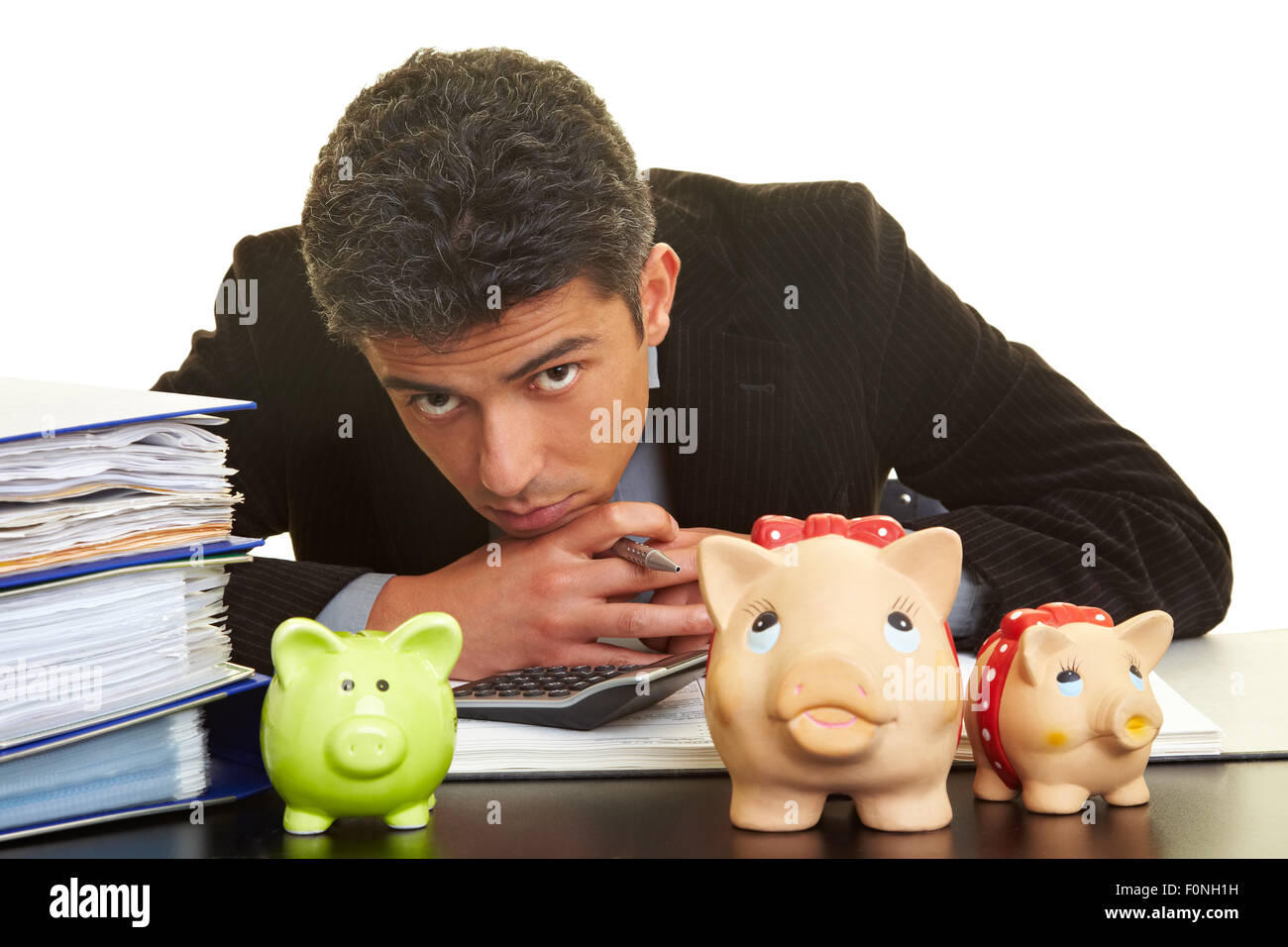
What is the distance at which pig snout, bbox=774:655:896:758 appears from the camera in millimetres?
768

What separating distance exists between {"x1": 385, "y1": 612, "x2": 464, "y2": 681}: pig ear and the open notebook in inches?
5.5

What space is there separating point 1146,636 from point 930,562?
18 cm

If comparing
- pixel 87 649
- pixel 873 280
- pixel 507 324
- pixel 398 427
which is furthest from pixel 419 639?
pixel 873 280

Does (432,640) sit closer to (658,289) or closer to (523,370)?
(523,370)

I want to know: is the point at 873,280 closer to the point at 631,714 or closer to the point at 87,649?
the point at 631,714

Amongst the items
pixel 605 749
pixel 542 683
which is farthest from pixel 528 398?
pixel 605 749

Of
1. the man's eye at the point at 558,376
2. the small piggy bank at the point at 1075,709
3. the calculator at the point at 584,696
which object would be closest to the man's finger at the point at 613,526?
the man's eye at the point at 558,376

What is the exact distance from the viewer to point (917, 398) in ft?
6.89

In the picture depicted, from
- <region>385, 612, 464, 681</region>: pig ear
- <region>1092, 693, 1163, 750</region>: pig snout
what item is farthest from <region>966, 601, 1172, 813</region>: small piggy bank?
<region>385, 612, 464, 681</region>: pig ear

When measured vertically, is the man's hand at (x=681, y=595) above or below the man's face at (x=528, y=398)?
below

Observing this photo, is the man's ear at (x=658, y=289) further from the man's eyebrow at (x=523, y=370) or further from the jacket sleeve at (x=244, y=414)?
the jacket sleeve at (x=244, y=414)

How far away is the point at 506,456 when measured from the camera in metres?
1.43

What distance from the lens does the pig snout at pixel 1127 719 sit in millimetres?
833

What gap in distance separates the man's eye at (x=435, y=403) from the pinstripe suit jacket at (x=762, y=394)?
1.90 feet
